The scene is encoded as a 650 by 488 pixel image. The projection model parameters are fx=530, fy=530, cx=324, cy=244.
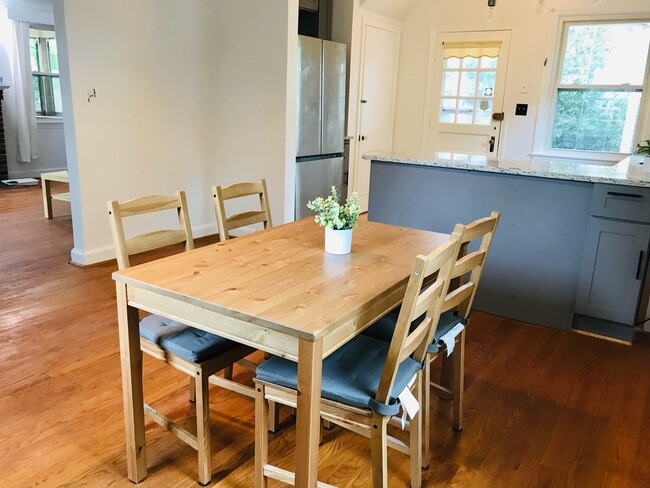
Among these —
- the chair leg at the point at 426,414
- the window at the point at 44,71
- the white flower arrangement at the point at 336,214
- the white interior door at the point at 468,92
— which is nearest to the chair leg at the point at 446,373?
the chair leg at the point at 426,414

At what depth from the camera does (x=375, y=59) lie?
5809 mm

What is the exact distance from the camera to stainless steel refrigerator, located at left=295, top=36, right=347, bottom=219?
468 centimetres

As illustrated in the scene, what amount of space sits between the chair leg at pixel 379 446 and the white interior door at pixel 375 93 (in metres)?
4.26

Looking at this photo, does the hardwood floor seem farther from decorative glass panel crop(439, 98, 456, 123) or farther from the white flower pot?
decorative glass panel crop(439, 98, 456, 123)

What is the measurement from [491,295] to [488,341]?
18.1 inches

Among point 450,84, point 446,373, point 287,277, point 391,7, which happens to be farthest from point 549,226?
point 391,7

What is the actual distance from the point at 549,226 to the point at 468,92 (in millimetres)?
3339

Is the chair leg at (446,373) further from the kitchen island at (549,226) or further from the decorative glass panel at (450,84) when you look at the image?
the decorative glass panel at (450,84)

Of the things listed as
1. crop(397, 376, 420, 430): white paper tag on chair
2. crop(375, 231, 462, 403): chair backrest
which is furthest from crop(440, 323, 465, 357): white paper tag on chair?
crop(397, 376, 420, 430): white paper tag on chair

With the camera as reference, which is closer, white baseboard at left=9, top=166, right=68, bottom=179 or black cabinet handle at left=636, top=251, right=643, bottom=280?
black cabinet handle at left=636, top=251, right=643, bottom=280

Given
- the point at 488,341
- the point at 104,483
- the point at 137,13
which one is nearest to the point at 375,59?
the point at 137,13

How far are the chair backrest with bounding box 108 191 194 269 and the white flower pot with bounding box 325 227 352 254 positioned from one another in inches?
22.3

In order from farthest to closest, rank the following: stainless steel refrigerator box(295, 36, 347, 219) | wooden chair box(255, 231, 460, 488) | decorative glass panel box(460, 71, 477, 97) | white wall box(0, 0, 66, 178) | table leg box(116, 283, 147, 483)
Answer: white wall box(0, 0, 66, 178)
decorative glass panel box(460, 71, 477, 97)
stainless steel refrigerator box(295, 36, 347, 219)
table leg box(116, 283, 147, 483)
wooden chair box(255, 231, 460, 488)

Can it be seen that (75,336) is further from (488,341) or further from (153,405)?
(488,341)
